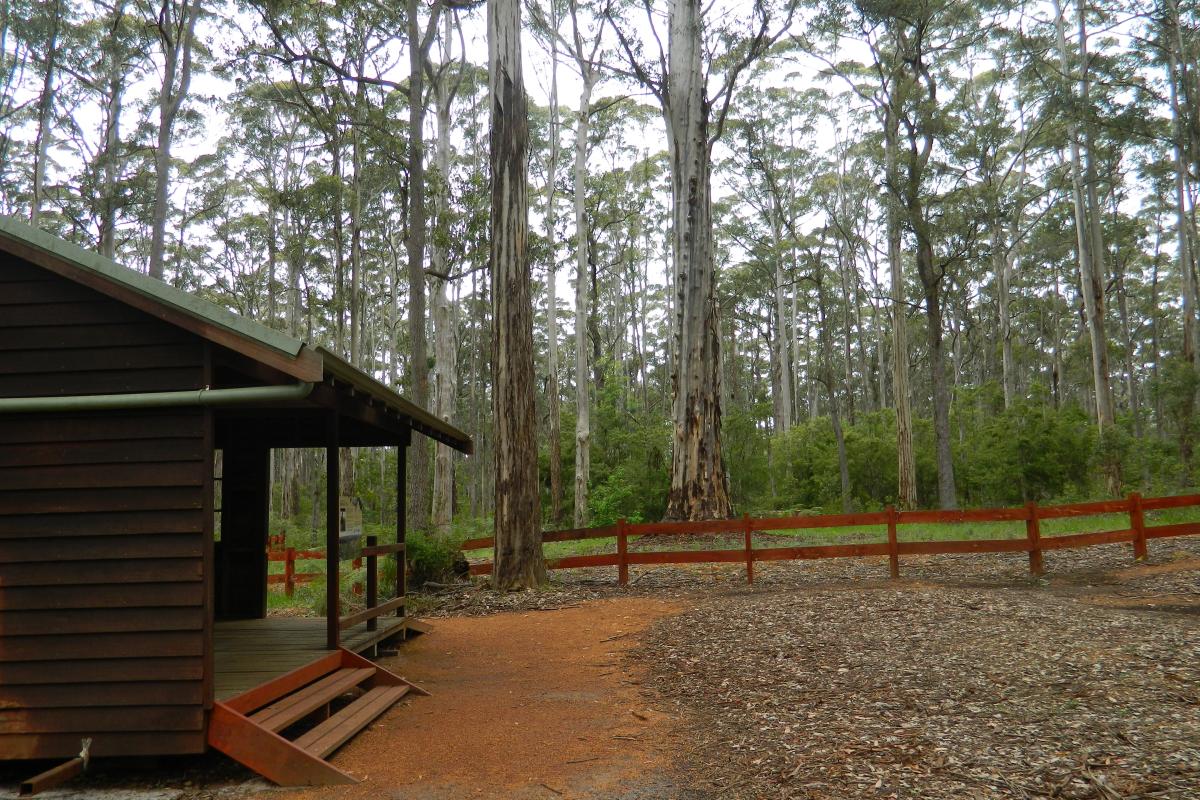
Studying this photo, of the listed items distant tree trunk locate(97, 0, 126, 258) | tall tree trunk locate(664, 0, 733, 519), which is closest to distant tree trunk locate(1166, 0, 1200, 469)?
tall tree trunk locate(664, 0, 733, 519)

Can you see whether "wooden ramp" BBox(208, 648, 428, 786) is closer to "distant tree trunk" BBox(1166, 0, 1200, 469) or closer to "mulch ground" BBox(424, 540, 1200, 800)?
"mulch ground" BBox(424, 540, 1200, 800)

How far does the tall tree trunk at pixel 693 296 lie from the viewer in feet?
53.8

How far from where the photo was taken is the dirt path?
446 centimetres

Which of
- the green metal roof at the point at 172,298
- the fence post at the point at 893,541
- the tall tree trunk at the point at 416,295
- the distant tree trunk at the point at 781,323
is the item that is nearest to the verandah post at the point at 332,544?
the green metal roof at the point at 172,298

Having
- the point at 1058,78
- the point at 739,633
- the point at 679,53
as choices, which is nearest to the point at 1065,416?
the point at 1058,78

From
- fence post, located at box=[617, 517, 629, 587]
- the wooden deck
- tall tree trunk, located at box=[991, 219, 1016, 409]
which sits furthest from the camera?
tall tree trunk, located at box=[991, 219, 1016, 409]

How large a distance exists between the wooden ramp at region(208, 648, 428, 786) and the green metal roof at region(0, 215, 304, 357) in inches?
83.0

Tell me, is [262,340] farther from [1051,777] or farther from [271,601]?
[271,601]

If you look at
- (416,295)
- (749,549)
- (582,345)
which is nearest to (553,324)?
(582,345)

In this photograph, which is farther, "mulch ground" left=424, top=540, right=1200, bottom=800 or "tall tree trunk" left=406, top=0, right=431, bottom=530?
"tall tree trunk" left=406, top=0, right=431, bottom=530

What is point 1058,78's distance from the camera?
24.7 m

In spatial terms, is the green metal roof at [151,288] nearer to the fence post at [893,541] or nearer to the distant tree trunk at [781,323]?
the fence post at [893,541]

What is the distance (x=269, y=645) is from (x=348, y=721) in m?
1.56

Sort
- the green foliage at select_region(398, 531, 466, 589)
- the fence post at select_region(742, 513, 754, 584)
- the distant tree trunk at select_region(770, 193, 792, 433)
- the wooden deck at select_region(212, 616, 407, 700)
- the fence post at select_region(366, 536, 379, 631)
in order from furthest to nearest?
the distant tree trunk at select_region(770, 193, 792, 433) → the green foliage at select_region(398, 531, 466, 589) → the fence post at select_region(742, 513, 754, 584) → the fence post at select_region(366, 536, 379, 631) → the wooden deck at select_region(212, 616, 407, 700)
